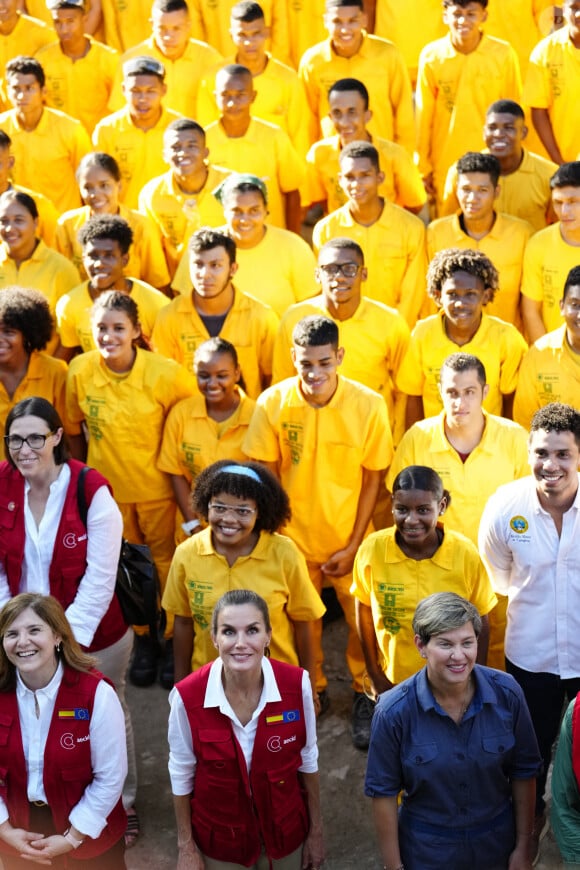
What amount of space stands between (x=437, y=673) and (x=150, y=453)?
8.26 ft

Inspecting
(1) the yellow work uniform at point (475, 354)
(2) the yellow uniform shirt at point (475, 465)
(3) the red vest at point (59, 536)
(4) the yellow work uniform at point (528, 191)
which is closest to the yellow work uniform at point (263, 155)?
(4) the yellow work uniform at point (528, 191)

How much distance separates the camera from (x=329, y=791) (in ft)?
17.7

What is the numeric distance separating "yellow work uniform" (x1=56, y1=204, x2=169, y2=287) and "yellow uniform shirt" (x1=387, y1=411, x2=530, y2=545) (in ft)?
8.59

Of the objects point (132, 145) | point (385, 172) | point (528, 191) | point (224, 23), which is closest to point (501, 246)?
point (528, 191)

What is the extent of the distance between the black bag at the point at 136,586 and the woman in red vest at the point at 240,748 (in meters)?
0.96

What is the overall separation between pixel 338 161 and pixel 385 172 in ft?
Answer: 1.01

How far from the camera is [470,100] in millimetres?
8219

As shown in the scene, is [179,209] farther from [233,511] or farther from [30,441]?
[233,511]

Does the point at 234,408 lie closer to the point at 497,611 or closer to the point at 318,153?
the point at 497,611

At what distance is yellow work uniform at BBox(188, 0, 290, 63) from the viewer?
946cm

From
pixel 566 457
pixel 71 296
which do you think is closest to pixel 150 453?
pixel 71 296

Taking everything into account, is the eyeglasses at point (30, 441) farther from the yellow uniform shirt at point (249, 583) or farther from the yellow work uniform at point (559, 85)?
the yellow work uniform at point (559, 85)

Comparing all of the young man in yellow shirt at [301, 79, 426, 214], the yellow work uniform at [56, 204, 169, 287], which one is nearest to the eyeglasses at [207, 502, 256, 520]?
the yellow work uniform at [56, 204, 169, 287]

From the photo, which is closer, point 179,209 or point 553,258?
point 553,258
